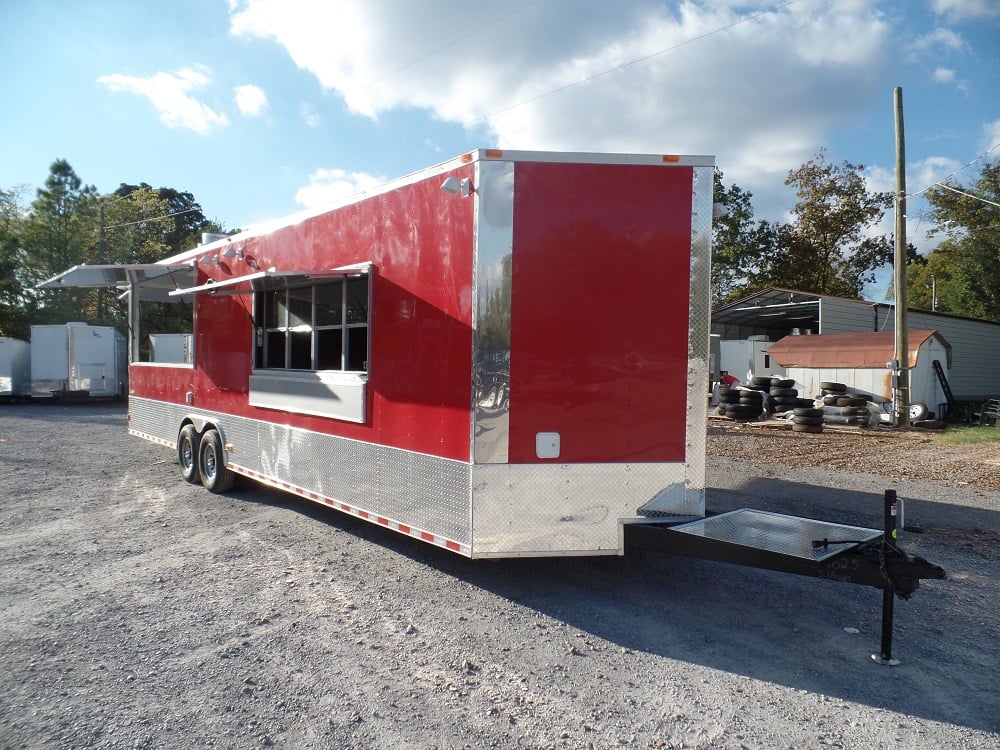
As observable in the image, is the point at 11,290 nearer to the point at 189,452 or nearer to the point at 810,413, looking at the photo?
the point at 189,452

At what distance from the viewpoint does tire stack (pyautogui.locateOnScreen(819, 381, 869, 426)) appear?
15.8 meters

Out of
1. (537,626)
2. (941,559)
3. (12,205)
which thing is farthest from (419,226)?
(12,205)

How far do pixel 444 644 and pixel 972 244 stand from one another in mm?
42373

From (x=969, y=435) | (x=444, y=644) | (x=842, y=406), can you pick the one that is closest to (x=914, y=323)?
(x=842, y=406)

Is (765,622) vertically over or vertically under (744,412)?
under

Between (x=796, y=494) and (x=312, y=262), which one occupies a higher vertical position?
(x=312, y=262)

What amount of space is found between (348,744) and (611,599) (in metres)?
2.22

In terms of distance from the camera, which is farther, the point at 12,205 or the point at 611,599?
the point at 12,205

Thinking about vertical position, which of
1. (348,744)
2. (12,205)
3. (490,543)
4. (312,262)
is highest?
(12,205)

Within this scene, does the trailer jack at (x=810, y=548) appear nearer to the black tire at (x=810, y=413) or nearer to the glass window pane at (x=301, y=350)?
the glass window pane at (x=301, y=350)

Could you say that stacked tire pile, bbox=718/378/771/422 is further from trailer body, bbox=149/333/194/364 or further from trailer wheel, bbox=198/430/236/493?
trailer wheel, bbox=198/430/236/493

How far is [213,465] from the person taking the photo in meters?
7.68

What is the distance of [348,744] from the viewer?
2838 millimetres

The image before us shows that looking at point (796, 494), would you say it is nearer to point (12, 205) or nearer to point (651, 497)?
point (651, 497)
